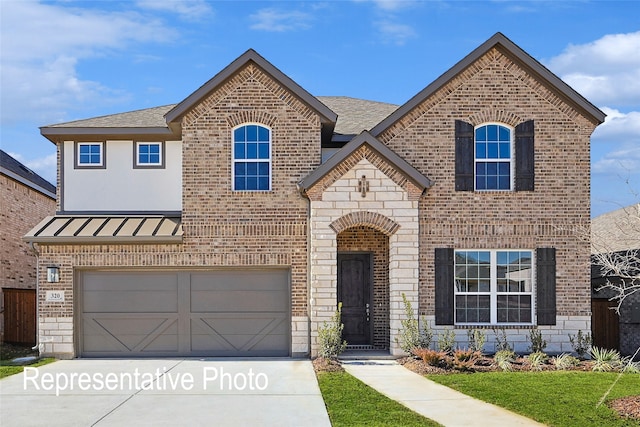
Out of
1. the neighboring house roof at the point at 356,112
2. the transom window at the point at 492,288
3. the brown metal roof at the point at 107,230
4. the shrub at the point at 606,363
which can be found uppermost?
the neighboring house roof at the point at 356,112

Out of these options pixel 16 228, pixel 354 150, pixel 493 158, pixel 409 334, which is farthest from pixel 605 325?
pixel 16 228

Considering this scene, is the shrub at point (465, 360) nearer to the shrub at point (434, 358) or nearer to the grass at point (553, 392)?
the shrub at point (434, 358)

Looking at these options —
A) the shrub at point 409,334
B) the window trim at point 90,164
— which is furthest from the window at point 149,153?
the shrub at point 409,334

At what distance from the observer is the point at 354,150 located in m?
15.8

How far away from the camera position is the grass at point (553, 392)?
10117 millimetres

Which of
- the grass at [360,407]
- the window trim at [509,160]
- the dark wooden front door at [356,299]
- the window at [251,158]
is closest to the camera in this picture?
the grass at [360,407]

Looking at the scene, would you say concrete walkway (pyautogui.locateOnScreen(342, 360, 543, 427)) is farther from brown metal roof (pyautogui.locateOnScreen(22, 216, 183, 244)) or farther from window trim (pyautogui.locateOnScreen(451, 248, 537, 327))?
brown metal roof (pyautogui.locateOnScreen(22, 216, 183, 244))

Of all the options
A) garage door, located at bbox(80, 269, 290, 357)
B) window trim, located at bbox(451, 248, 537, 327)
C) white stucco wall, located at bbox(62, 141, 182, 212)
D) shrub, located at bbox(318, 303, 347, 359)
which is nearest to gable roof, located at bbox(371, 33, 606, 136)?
window trim, located at bbox(451, 248, 537, 327)

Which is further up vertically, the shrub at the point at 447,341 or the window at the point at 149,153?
the window at the point at 149,153

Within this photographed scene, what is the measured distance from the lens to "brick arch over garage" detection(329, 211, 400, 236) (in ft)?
52.2

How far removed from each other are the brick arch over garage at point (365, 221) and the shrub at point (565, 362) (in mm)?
4446

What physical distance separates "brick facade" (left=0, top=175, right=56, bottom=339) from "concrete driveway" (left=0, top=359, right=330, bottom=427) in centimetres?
682

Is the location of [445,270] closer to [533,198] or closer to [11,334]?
[533,198]

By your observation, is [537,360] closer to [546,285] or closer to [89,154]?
[546,285]
